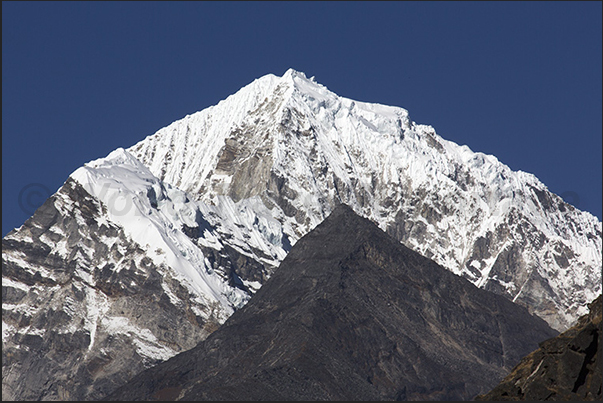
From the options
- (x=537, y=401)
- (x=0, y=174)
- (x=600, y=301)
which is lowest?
(x=537, y=401)

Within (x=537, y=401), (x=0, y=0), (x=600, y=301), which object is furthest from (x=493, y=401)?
(x=0, y=0)

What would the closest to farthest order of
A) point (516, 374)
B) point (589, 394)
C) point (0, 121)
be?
point (589, 394), point (516, 374), point (0, 121)

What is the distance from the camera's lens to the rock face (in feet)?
481

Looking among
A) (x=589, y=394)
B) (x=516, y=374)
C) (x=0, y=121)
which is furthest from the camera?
(x=0, y=121)

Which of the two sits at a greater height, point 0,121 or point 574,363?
point 0,121

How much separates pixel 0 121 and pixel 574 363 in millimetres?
71091

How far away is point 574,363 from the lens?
14750 centimetres

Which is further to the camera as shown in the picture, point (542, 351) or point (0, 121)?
point (0, 121)

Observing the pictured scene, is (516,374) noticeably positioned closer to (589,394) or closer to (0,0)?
(589,394)

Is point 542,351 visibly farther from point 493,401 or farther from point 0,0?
point 0,0

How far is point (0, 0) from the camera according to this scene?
165500 mm

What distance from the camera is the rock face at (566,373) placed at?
146750 millimetres

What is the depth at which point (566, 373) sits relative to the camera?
148 metres

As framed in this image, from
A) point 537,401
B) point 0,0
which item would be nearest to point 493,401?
point 537,401
